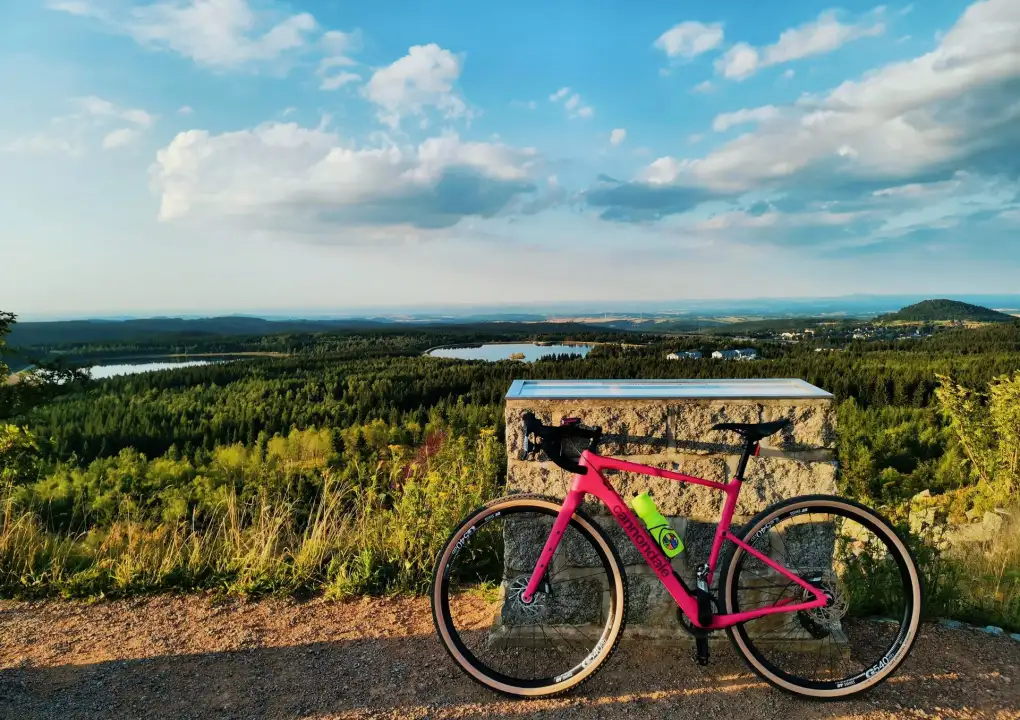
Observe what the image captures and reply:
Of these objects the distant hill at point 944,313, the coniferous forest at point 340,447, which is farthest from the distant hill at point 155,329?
the distant hill at point 944,313

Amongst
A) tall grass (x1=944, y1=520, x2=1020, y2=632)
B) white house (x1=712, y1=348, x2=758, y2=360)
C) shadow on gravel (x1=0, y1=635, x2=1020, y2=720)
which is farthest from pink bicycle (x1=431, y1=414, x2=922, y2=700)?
white house (x1=712, y1=348, x2=758, y2=360)

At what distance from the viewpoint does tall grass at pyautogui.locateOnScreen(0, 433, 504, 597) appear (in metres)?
3.94

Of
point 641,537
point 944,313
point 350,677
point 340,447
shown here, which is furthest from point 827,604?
point 944,313

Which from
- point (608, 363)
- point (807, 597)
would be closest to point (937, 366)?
point (608, 363)

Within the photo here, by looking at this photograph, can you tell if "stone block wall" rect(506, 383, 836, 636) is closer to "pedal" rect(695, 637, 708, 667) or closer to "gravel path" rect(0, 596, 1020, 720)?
"pedal" rect(695, 637, 708, 667)

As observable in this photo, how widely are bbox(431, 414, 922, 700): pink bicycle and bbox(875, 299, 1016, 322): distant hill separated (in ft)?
184

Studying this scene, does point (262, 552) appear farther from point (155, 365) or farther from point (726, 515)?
point (155, 365)

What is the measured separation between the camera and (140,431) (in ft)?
177

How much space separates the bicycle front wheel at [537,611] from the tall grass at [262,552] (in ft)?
2.49

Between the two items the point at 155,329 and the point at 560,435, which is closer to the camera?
the point at 560,435

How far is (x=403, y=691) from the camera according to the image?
285cm

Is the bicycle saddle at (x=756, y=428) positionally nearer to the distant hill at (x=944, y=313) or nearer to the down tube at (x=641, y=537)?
the down tube at (x=641, y=537)

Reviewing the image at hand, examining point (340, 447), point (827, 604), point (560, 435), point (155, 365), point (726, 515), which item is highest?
point (560, 435)

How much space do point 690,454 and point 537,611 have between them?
3.86 ft
